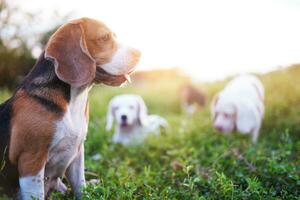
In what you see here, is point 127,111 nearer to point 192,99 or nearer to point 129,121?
point 129,121

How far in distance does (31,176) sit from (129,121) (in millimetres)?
3747

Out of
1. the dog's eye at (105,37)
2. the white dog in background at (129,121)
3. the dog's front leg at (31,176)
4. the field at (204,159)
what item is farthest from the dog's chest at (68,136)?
the white dog in background at (129,121)

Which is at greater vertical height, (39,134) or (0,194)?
(39,134)

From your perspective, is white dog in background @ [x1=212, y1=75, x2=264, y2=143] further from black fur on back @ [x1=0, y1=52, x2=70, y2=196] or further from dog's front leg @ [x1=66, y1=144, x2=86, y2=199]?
black fur on back @ [x1=0, y1=52, x2=70, y2=196]

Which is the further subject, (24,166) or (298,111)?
(298,111)

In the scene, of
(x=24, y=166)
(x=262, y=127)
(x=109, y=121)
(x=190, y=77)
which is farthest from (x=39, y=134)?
(x=190, y=77)

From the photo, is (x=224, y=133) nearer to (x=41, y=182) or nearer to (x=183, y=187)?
(x=183, y=187)

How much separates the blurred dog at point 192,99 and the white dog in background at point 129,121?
3.40 m

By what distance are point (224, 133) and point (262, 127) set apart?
137 centimetres

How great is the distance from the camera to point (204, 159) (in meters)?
5.89

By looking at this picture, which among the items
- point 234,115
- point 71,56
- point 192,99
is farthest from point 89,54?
point 192,99

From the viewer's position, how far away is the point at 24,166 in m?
3.55

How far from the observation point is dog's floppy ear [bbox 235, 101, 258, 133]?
7535 mm

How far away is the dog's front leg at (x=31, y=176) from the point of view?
3543 mm
